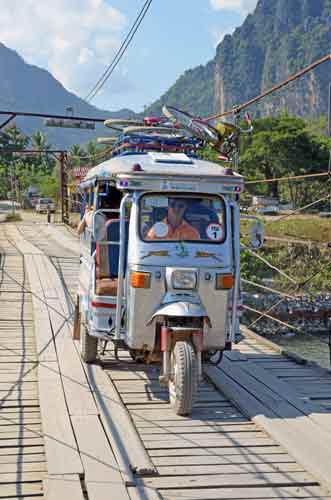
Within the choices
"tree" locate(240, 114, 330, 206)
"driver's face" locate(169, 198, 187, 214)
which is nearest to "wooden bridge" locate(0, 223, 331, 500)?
"driver's face" locate(169, 198, 187, 214)

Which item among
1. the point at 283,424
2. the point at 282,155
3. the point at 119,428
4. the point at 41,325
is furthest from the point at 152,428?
the point at 282,155

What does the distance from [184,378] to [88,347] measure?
2.24 metres

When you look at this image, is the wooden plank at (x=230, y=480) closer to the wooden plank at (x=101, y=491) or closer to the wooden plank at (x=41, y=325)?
the wooden plank at (x=101, y=491)

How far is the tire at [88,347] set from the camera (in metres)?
8.72

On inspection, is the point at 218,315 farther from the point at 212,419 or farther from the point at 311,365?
the point at 311,365

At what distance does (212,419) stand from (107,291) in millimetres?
1867

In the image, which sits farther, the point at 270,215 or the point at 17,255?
the point at 270,215

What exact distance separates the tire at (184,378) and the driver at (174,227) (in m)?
1.13

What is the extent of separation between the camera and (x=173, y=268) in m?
7.25

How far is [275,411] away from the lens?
281 inches

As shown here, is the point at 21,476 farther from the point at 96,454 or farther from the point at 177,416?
the point at 177,416

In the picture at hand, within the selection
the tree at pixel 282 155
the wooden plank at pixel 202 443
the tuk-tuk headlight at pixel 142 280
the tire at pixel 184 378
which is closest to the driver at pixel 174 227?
the tuk-tuk headlight at pixel 142 280

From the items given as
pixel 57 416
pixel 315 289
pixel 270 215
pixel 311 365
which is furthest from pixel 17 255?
pixel 270 215

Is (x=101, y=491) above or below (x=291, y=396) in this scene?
below
